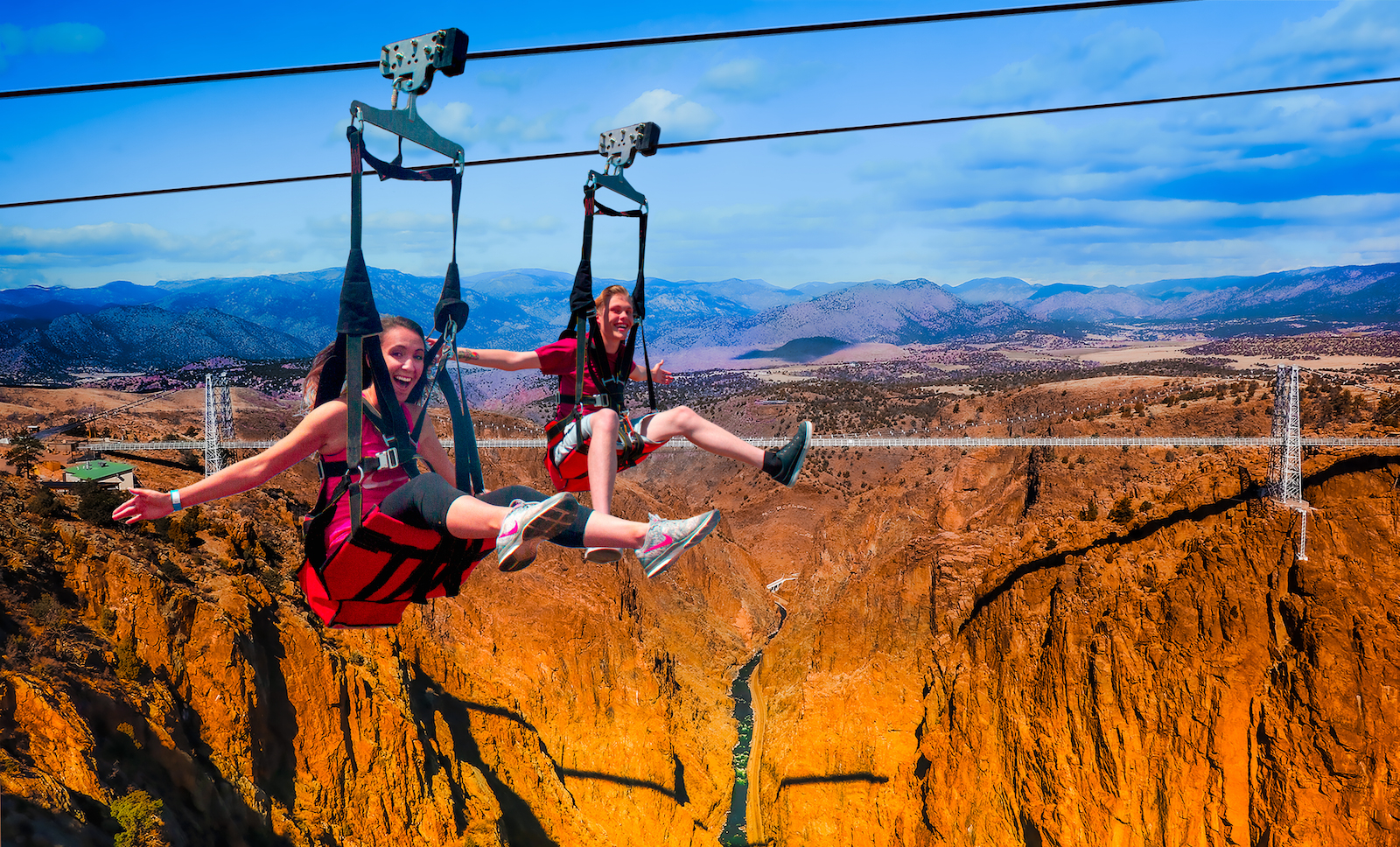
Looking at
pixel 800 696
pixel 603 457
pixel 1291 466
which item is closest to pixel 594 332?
pixel 603 457

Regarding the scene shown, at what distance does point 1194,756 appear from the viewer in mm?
22172

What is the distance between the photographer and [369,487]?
436 cm

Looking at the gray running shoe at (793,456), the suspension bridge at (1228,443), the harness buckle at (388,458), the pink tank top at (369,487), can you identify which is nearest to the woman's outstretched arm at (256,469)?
the pink tank top at (369,487)

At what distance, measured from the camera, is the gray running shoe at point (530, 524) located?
383 cm

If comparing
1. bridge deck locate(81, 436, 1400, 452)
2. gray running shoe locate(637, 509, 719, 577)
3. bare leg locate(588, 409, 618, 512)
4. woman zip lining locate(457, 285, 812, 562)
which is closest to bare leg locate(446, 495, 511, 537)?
gray running shoe locate(637, 509, 719, 577)

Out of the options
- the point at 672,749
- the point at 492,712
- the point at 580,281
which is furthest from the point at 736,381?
the point at 580,281

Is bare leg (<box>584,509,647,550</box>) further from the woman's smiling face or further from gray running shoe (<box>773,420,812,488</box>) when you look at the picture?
gray running shoe (<box>773,420,812,488</box>)

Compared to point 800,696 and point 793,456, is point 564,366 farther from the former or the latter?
point 800,696

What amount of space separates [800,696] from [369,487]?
3555 cm

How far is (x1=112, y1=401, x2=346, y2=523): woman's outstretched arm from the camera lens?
13.3ft

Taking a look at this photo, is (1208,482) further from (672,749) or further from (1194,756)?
(672,749)

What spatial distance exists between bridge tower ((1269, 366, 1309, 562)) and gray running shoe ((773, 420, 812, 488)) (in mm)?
23394

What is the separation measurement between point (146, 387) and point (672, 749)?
6071 centimetres

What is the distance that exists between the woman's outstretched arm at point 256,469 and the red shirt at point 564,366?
84.7 inches
